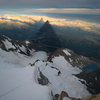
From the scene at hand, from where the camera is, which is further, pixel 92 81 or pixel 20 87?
pixel 92 81

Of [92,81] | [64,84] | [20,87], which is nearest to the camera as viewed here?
[20,87]

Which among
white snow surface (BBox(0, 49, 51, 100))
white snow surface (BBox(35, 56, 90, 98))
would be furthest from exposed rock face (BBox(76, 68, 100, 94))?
white snow surface (BBox(0, 49, 51, 100))

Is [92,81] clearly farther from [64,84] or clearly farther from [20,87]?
[20,87]

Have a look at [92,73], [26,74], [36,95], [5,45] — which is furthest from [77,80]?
[5,45]

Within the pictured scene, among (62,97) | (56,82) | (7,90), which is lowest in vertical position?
(56,82)

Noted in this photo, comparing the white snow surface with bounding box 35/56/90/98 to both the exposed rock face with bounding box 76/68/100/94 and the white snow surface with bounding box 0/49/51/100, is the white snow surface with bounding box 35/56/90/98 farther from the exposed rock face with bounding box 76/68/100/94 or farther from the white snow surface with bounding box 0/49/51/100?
the white snow surface with bounding box 0/49/51/100

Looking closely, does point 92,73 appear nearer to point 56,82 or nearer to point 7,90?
point 56,82

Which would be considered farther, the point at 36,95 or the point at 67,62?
the point at 67,62

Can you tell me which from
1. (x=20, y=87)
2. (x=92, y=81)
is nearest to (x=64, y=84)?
(x=92, y=81)

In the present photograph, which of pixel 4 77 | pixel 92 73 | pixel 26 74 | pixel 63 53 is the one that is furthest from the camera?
pixel 63 53
